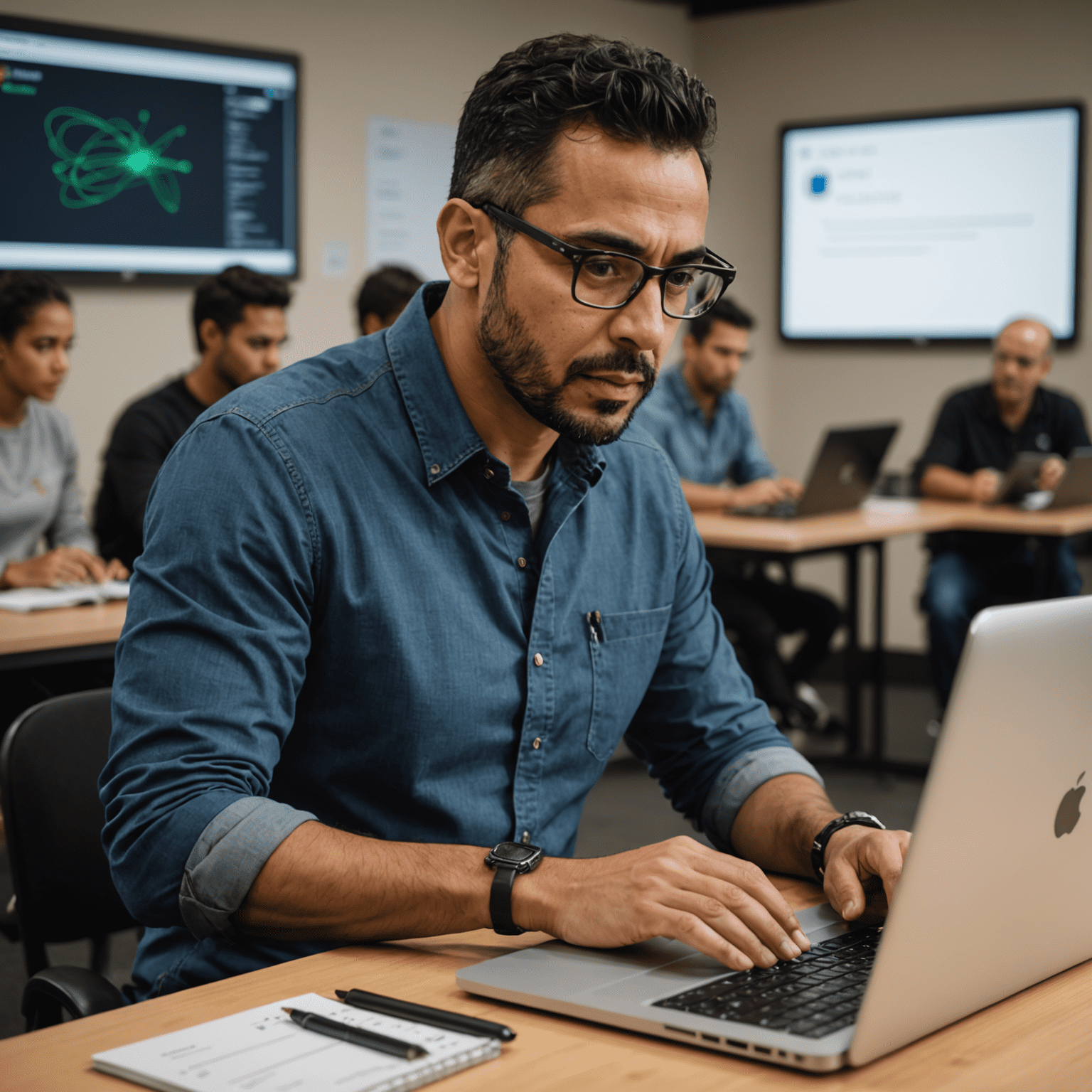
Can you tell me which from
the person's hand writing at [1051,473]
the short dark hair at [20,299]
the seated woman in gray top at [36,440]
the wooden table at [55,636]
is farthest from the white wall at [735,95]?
the wooden table at [55,636]

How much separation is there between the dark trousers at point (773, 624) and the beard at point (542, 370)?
114 inches

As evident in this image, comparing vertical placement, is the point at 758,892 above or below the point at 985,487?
below

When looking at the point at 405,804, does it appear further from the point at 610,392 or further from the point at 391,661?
the point at 610,392

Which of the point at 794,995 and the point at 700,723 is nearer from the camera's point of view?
the point at 794,995

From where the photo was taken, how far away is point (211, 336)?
3.71 meters

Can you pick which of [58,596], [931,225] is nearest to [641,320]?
[58,596]

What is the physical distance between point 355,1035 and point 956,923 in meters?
0.37

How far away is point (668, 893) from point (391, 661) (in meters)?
0.33

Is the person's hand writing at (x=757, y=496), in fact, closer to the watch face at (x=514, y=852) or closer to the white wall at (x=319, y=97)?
the white wall at (x=319, y=97)

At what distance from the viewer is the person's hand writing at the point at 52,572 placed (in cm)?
299

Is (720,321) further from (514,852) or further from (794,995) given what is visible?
(794,995)

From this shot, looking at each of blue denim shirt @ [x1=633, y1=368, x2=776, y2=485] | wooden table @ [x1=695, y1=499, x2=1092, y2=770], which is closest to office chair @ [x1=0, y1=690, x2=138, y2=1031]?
wooden table @ [x1=695, y1=499, x2=1092, y2=770]

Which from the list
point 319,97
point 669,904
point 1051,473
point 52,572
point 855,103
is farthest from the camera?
point 855,103

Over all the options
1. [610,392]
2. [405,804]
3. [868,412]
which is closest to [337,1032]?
[405,804]
